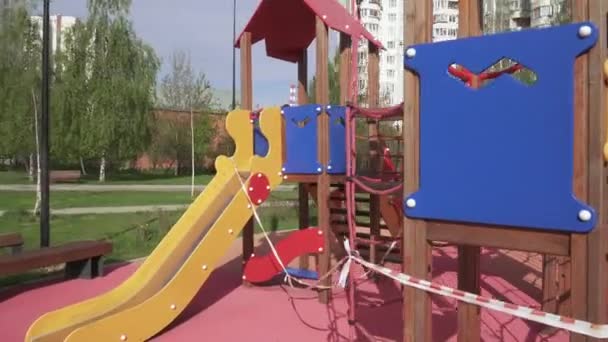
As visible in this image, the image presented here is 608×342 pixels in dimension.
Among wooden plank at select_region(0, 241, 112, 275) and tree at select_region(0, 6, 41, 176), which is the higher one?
tree at select_region(0, 6, 41, 176)

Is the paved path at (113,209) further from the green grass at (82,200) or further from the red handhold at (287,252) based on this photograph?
the red handhold at (287,252)

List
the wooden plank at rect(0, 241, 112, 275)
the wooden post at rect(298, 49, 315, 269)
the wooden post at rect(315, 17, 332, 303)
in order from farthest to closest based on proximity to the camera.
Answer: the wooden post at rect(298, 49, 315, 269)
the wooden post at rect(315, 17, 332, 303)
the wooden plank at rect(0, 241, 112, 275)

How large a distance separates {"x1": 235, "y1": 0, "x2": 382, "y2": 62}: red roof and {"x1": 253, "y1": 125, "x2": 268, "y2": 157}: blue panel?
4.37ft

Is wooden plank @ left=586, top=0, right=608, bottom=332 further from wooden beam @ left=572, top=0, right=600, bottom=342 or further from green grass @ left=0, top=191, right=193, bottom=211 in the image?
green grass @ left=0, top=191, right=193, bottom=211

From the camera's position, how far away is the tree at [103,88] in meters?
24.9

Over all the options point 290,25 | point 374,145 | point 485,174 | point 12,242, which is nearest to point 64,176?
point 12,242


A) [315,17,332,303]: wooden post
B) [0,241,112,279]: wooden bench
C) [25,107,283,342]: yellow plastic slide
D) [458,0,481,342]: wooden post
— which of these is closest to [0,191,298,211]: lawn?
[0,241,112,279]: wooden bench

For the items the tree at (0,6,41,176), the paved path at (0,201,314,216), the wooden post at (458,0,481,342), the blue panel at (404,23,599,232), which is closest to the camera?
the blue panel at (404,23,599,232)

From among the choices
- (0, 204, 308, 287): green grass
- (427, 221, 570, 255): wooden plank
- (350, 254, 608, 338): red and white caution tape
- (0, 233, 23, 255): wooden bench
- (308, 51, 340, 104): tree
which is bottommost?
(0, 204, 308, 287): green grass

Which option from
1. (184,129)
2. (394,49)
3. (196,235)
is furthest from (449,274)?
(394,49)

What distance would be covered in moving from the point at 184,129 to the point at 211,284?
105 feet

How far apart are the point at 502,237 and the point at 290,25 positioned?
517 cm

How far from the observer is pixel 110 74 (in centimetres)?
2556

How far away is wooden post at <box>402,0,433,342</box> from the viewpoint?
3.07 metres
